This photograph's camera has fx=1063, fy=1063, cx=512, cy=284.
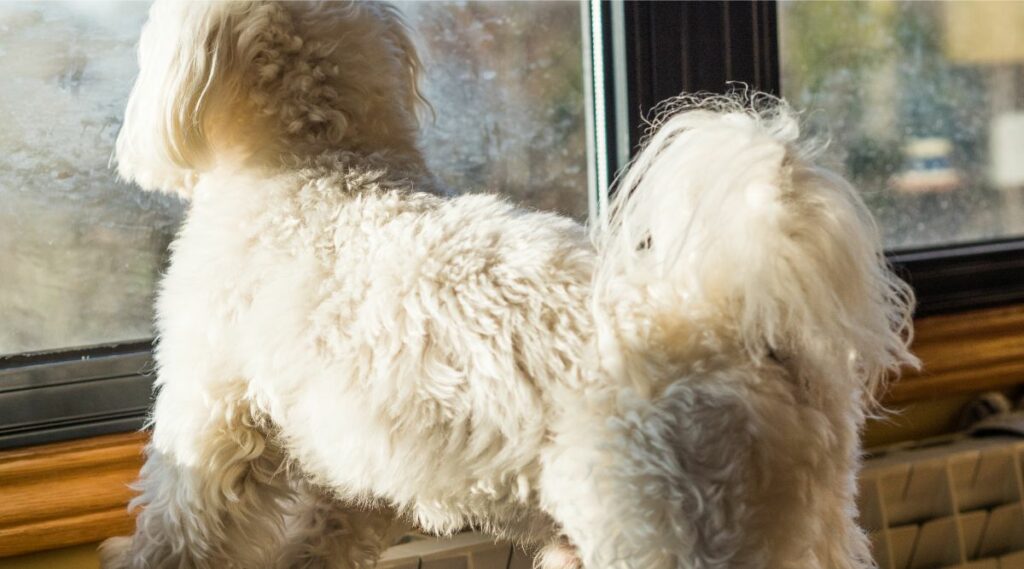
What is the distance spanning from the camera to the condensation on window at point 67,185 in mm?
1230

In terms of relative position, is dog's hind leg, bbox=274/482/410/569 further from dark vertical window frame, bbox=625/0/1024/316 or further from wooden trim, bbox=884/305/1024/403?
wooden trim, bbox=884/305/1024/403

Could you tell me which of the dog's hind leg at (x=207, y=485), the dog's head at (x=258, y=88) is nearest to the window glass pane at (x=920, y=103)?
the dog's head at (x=258, y=88)

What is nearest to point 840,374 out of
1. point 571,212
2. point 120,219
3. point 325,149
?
point 325,149

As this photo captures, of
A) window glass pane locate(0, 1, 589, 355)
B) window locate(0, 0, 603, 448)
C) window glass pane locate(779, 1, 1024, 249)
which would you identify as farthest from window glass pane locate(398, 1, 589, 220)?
window glass pane locate(779, 1, 1024, 249)

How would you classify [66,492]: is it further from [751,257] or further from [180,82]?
[751,257]

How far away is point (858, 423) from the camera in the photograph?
956 millimetres

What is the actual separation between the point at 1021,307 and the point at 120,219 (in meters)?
1.50

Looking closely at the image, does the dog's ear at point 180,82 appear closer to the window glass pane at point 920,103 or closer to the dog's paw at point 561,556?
the dog's paw at point 561,556

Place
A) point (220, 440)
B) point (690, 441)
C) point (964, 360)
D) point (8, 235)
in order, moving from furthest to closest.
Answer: point (964, 360) → point (8, 235) → point (220, 440) → point (690, 441)

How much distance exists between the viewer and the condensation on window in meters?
1.23

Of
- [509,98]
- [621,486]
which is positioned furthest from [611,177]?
[621,486]

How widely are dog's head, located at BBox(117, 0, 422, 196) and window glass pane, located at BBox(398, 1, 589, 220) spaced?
1.27 feet

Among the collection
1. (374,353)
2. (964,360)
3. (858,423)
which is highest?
(374,353)

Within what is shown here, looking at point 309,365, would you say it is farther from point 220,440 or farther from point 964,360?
point 964,360
